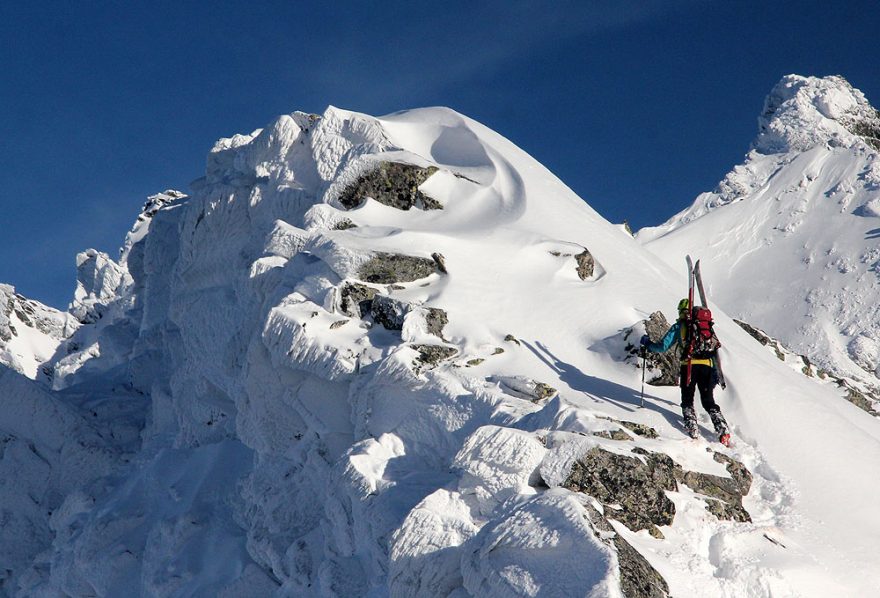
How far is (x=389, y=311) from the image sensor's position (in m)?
17.8

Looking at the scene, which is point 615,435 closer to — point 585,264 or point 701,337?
point 701,337

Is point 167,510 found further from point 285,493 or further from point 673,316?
point 673,316

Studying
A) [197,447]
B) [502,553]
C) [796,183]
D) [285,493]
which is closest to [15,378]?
[197,447]

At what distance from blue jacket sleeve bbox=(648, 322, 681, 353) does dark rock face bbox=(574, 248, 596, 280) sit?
4024mm

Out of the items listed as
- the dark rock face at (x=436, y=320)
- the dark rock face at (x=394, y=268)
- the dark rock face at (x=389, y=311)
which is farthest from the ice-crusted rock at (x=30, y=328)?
the dark rock face at (x=436, y=320)

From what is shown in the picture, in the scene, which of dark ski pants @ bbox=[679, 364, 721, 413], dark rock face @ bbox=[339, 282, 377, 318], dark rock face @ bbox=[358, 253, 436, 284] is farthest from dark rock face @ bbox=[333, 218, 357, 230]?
dark ski pants @ bbox=[679, 364, 721, 413]

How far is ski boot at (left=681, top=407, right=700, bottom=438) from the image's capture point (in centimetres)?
1420

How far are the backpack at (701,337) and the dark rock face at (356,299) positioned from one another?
20.2 ft

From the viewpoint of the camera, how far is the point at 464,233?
2058 cm

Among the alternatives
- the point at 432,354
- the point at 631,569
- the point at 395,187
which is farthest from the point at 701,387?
the point at 395,187

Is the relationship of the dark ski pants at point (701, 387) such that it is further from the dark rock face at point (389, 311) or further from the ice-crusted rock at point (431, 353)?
the dark rock face at point (389, 311)

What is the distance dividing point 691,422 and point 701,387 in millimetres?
640

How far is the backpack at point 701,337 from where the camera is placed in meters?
14.7

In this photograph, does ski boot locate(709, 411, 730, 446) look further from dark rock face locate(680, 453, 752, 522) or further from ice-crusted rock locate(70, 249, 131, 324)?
ice-crusted rock locate(70, 249, 131, 324)
